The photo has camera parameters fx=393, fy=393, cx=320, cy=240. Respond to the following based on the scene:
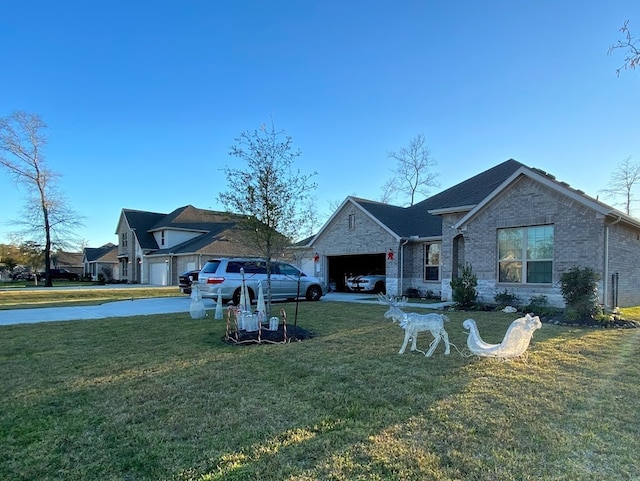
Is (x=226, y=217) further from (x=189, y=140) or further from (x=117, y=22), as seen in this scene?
(x=189, y=140)

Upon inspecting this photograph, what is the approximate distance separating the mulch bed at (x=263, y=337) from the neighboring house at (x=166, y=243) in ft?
78.6

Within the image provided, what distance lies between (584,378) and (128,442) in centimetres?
523

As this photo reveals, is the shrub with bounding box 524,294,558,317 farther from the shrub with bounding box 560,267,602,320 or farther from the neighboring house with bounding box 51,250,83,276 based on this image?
the neighboring house with bounding box 51,250,83,276

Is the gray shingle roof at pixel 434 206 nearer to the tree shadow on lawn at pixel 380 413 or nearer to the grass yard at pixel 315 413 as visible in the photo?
the grass yard at pixel 315 413

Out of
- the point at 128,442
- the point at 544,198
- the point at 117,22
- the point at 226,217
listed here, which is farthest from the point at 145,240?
the point at 128,442

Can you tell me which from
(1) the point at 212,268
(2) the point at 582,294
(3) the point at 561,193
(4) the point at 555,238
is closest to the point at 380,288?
(1) the point at 212,268

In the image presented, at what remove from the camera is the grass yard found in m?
2.84

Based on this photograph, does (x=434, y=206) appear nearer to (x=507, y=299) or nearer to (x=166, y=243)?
(x=507, y=299)

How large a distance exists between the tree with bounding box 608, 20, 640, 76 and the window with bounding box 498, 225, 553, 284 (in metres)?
7.81

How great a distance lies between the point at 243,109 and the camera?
49.5ft

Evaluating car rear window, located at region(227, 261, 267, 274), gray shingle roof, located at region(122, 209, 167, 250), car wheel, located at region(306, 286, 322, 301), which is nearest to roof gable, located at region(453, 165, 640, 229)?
car wheel, located at region(306, 286, 322, 301)

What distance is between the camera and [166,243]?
121 ft

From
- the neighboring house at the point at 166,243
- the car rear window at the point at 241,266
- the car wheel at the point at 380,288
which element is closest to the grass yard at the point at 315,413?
the car rear window at the point at 241,266

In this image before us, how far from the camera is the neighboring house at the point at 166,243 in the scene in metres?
32.0
